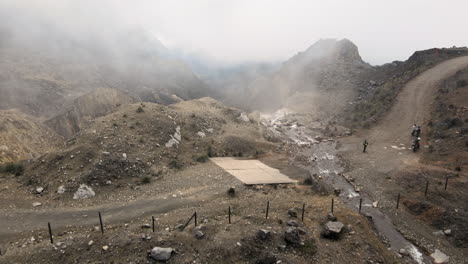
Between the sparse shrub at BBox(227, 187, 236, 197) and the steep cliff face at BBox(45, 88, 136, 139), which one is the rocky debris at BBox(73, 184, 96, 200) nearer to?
the sparse shrub at BBox(227, 187, 236, 197)

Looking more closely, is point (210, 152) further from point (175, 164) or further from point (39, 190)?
point (39, 190)

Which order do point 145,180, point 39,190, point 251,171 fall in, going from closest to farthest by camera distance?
1. point 39,190
2. point 145,180
3. point 251,171

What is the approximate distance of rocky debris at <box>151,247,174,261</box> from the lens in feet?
41.9

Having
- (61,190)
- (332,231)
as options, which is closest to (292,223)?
(332,231)

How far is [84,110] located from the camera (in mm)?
48469

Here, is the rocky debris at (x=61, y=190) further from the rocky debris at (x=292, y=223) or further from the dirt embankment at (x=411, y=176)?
the dirt embankment at (x=411, y=176)

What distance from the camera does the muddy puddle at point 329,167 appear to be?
16.7 m

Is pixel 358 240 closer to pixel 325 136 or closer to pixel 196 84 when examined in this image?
pixel 325 136

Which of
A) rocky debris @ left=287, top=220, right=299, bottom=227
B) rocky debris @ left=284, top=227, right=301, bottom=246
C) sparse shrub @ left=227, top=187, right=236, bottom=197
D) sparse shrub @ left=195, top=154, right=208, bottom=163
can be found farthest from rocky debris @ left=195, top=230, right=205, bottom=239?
sparse shrub @ left=195, top=154, right=208, bottom=163

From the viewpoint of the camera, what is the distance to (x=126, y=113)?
1119 inches

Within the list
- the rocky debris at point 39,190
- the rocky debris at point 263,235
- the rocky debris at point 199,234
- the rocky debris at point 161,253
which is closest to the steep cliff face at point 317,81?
the rocky debris at point 263,235

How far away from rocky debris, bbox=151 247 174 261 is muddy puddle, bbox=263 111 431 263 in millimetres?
11350

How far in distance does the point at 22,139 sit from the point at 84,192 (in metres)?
20.7

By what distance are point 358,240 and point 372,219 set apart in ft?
12.8
